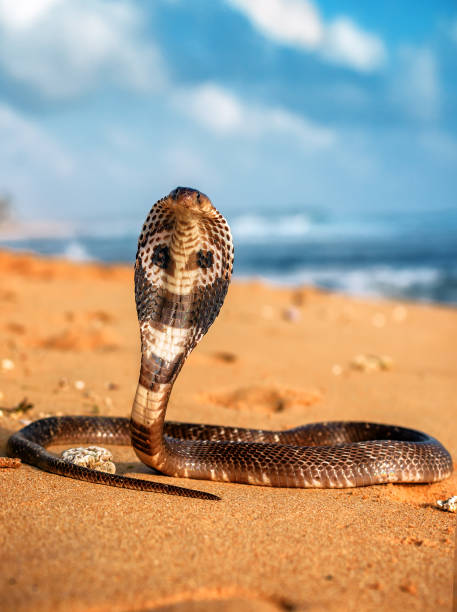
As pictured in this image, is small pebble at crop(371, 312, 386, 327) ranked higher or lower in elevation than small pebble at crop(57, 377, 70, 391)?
higher

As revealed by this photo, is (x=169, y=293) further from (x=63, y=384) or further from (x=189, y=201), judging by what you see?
(x=63, y=384)

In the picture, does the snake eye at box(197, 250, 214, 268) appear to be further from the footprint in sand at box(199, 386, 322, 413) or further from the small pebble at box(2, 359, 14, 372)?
the small pebble at box(2, 359, 14, 372)

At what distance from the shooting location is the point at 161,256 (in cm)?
353

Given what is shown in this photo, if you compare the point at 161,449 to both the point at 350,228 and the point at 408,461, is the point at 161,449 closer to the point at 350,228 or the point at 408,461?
the point at 408,461

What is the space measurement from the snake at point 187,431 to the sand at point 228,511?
0.35 ft

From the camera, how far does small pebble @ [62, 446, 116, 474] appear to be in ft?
13.1

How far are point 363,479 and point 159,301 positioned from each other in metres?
1.76

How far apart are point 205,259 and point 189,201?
1.38 feet

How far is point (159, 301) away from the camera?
3564mm

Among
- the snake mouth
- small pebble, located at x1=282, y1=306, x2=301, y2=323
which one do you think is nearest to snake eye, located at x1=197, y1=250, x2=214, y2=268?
the snake mouth

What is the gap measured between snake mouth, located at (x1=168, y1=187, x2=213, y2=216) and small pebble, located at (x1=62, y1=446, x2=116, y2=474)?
1.73m

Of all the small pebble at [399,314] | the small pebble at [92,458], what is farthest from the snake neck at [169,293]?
the small pebble at [399,314]

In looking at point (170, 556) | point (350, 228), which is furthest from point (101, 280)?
point (350, 228)

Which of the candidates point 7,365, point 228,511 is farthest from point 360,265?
point 228,511
